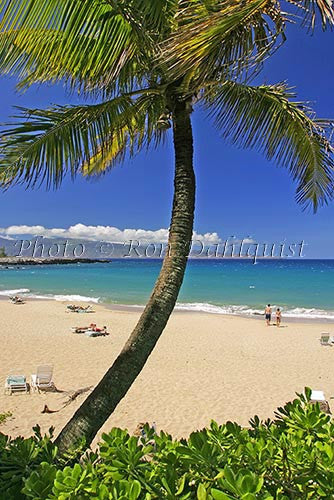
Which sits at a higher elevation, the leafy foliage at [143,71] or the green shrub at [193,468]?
the leafy foliage at [143,71]

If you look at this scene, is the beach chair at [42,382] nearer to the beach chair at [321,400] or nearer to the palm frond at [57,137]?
the beach chair at [321,400]

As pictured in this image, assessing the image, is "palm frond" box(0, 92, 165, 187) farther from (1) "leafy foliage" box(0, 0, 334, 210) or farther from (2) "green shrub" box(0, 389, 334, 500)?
(2) "green shrub" box(0, 389, 334, 500)

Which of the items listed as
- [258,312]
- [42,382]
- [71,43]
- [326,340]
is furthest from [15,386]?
[258,312]

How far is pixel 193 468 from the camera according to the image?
6.22 ft

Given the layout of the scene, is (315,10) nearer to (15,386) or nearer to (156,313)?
(156,313)

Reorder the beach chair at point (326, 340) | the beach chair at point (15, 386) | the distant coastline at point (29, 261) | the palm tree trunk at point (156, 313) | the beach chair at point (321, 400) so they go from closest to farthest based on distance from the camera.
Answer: the palm tree trunk at point (156, 313)
the beach chair at point (321, 400)
the beach chair at point (15, 386)
the beach chair at point (326, 340)
the distant coastline at point (29, 261)

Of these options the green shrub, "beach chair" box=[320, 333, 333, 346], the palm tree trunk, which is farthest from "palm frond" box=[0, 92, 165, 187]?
"beach chair" box=[320, 333, 333, 346]

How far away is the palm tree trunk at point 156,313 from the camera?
8.52ft

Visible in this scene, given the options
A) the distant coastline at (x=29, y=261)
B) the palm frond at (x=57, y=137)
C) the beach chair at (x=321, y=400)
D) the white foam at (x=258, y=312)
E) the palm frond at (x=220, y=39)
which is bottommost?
the distant coastline at (x=29, y=261)

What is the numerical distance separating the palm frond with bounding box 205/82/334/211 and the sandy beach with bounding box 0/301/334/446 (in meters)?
5.18

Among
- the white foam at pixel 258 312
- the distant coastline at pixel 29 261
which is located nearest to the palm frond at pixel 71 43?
the white foam at pixel 258 312

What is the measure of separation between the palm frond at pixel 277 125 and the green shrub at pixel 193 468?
2249 millimetres

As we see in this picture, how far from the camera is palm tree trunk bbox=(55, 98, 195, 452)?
2.60m

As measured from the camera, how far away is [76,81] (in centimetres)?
322
